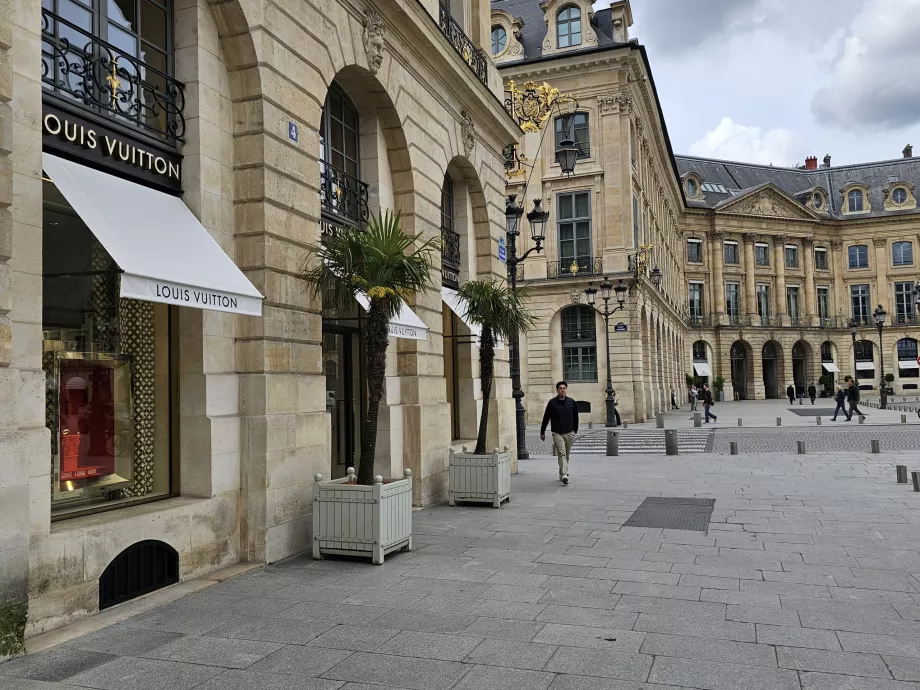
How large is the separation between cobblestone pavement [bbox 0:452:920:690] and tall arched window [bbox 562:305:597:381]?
27.2m

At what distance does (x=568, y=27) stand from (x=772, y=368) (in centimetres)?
4633

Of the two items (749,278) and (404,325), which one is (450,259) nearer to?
(404,325)

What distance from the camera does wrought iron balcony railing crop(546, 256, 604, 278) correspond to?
3728cm

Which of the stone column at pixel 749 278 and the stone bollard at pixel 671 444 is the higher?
the stone column at pixel 749 278

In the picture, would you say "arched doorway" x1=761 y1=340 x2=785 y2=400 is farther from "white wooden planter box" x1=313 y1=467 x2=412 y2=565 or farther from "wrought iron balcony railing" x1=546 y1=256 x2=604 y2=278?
"white wooden planter box" x1=313 y1=467 x2=412 y2=565

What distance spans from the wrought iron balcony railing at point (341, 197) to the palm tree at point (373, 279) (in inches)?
59.5

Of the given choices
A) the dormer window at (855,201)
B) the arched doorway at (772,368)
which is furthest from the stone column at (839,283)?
the arched doorway at (772,368)

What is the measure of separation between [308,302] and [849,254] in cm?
7649

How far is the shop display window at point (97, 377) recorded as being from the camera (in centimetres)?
677

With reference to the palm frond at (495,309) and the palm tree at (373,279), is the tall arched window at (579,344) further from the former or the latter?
the palm tree at (373,279)

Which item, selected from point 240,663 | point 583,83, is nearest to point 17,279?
point 240,663

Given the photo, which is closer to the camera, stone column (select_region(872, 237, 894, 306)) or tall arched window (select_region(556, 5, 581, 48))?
tall arched window (select_region(556, 5, 581, 48))

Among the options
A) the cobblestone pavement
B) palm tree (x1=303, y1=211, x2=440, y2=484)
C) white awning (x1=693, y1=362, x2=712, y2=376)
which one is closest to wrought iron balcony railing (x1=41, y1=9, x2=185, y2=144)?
palm tree (x1=303, y1=211, x2=440, y2=484)

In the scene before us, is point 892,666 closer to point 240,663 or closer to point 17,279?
point 240,663
